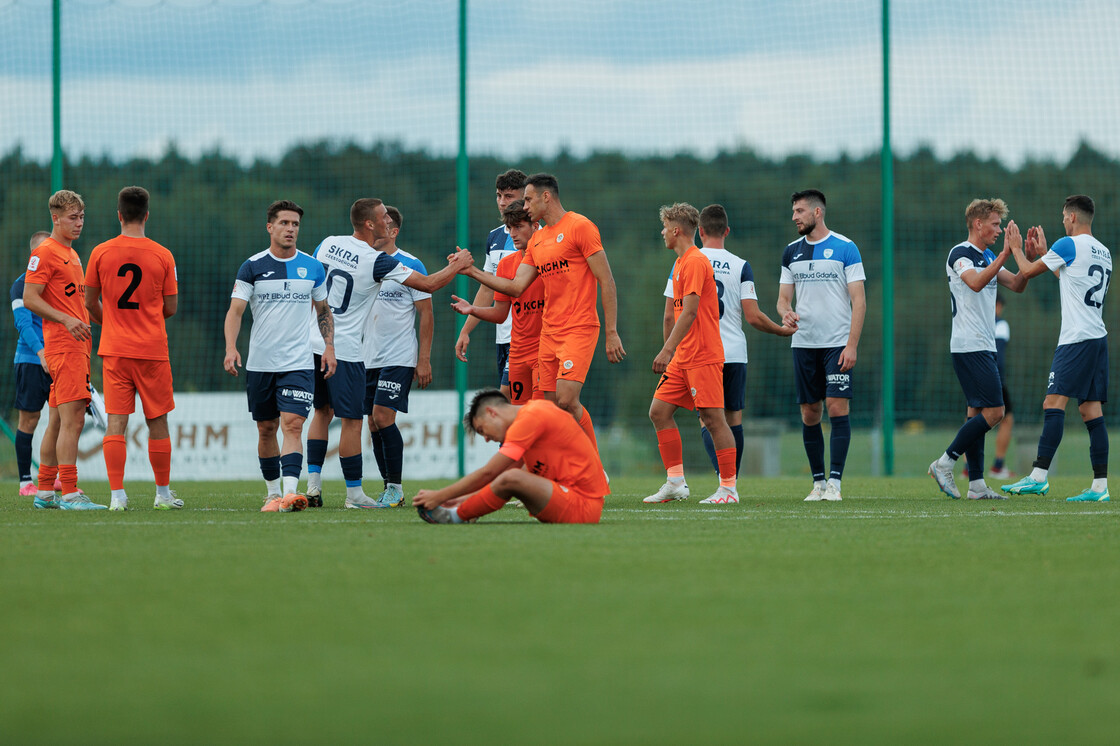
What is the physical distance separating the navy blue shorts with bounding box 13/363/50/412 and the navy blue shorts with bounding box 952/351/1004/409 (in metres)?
7.30

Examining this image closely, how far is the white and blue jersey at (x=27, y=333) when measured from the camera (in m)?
9.45

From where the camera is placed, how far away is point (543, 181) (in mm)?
7617

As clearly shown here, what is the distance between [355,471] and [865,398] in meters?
10.7

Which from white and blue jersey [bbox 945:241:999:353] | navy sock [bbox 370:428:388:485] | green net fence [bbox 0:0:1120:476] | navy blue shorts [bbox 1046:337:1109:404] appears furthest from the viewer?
green net fence [bbox 0:0:1120:476]

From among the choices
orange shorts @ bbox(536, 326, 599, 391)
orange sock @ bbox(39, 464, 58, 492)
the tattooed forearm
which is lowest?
orange sock @ bbox(39, 464, 58, 492)

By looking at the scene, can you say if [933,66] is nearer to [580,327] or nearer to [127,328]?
[580,327]

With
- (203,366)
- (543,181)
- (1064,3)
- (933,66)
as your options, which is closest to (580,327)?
(543,181)

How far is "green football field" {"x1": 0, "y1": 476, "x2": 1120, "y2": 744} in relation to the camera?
232cm

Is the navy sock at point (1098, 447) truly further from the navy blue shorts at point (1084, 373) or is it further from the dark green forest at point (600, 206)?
the dark green forest at point (600, 206)

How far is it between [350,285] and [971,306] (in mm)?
4525

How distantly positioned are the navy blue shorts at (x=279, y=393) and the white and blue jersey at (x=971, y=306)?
4.72m

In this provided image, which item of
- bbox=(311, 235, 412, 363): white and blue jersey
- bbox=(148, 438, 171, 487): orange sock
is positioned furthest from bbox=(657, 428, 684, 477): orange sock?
bbox=(148, 438, 171, 487): orange sock

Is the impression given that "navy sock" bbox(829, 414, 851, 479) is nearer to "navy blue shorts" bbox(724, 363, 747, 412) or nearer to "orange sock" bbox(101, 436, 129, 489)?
"navy blue shorts" bbox(724, 363, 747, 412)

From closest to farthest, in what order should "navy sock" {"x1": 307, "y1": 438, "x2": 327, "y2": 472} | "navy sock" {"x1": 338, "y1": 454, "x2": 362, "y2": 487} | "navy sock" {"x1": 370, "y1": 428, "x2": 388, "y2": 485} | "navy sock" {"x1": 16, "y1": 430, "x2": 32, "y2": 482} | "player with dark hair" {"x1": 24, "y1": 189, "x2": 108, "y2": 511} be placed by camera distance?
1. "player with dark hair" {"x1": 24, "y1": 189, "x2": 108, "y2": 511}
2. "navy sock" {"x1": 338, "y1": 454, "x2": 362, "y2": 487}
3. "navy sock" {"x1": 307, "y1": 438, "x2": 327, "y2": 472}
4. "navy sock" {"x1": 370, "y1": 428, "x2": 388, "y2": 485}
5. "navy sock" {"x1": 16, "y1": 430, "x2": 32, "y2": 482}
